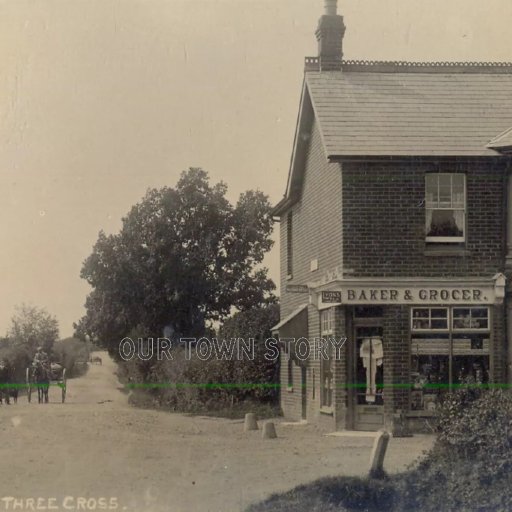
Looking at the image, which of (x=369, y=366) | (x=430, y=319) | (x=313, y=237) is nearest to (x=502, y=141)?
(x=430, y=319)

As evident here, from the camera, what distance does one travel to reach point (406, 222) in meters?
20.0

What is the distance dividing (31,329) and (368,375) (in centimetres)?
1844

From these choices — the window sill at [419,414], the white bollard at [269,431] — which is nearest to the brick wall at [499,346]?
the window sill at [419,414]

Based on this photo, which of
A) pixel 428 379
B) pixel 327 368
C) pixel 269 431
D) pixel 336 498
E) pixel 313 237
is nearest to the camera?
pixel 336 498

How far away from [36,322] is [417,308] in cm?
1964

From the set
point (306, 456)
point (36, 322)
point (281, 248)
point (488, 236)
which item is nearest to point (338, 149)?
point (488, 236)

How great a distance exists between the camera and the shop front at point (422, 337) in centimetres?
1983

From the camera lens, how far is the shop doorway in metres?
20.1

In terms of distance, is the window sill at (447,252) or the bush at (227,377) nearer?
the window sill at (447,252)

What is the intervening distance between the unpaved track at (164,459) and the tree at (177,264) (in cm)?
1895

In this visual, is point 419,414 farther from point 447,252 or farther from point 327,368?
point 447,252

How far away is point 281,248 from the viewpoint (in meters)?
28.5

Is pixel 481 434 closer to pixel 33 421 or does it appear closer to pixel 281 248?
pixel 33 421

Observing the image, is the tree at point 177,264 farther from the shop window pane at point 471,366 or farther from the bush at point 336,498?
the bush at point 336,498
